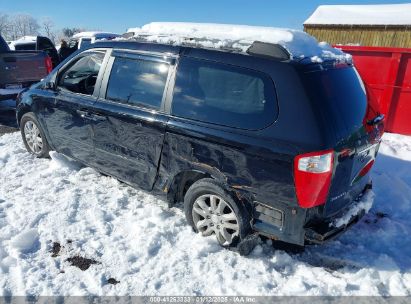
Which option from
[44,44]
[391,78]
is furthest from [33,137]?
[44,44]

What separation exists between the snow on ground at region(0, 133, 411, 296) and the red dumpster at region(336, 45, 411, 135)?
3332 millimetres

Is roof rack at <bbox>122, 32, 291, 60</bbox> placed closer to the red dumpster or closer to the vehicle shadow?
the vehicle shadow

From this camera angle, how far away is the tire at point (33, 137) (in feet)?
17.1

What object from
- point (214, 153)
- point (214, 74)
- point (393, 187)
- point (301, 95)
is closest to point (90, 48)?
point (214, 74)

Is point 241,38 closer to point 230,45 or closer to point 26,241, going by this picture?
point 230,45

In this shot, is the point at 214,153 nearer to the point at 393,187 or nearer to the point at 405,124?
the point at 393,187

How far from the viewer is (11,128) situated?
7230mm

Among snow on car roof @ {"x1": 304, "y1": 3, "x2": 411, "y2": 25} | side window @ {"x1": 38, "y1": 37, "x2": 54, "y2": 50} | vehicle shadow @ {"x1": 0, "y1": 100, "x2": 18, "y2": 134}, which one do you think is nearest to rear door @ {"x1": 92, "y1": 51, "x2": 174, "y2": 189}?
vehicle shadow @ {"x1": 0, "y1": 100, "x2": 18, "y2": 134}

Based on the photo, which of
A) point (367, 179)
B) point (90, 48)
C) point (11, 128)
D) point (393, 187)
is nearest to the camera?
point (367, 179)

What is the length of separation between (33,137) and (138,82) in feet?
8.48

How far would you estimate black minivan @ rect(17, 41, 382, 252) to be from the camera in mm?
2762

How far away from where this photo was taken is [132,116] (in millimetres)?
3715

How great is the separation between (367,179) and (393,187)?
4.55 ft

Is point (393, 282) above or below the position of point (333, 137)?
below
